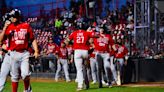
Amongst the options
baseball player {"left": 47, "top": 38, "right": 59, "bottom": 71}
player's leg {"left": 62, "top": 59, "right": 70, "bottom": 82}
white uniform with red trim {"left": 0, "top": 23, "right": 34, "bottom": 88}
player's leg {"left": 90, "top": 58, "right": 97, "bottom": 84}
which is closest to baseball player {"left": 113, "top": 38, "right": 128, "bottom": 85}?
player's leg {"left": 90, "top": 58, "right": 97, "bottom": 84}

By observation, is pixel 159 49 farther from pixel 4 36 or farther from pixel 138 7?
pixel 4 36

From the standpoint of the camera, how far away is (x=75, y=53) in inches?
658

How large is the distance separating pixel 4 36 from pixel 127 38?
41.7 feet

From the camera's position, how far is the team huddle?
11.6 meters

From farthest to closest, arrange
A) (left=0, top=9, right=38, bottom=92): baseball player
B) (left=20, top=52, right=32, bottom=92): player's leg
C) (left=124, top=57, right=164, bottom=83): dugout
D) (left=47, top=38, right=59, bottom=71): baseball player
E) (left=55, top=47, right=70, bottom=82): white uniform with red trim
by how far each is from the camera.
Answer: (left=47, top=38, right=59, bottom=71): baseball player < (left=55, top=47, right=70, bottom=82): white uniform with red trim < (left=124, top=57, right=164, bottom=83): dugout < (left=0, top=9, right=38, bottom=92): baseball player < (left=20, top=52, right=32, bottom=92): player's leg

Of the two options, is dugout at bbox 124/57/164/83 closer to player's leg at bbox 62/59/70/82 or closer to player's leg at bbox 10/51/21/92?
player's leg at bbox 62/59/70/82

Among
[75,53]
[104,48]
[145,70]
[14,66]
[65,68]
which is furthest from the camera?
[65,68]

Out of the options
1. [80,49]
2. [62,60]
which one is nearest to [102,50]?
[80,49]

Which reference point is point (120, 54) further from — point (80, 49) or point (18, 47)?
point (18, 47)

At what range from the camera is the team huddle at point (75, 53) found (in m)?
11.6

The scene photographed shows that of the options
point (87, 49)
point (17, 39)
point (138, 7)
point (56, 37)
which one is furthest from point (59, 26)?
point (17, 39)

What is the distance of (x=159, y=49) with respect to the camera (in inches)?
907

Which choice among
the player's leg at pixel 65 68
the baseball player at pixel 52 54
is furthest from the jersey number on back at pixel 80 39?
the baseball player at pixel 52 54

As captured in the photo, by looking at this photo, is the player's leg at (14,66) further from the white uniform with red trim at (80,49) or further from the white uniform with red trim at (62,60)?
the white uniform with red trim at (62,60)
